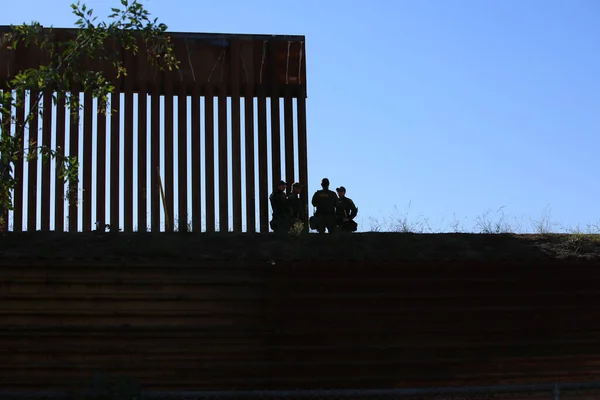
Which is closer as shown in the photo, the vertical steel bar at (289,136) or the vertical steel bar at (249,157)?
the vertical steel bar at (249,157)

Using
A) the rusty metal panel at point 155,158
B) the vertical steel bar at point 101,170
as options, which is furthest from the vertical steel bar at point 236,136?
the vertical steel bar at point 101,170

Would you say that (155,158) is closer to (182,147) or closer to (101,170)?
(182,147)

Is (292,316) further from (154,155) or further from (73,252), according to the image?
(154,155)

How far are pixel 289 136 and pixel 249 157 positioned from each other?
813mm

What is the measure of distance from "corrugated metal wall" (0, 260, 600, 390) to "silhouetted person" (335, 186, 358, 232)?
264 cm

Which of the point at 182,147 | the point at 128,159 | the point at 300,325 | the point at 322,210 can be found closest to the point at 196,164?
the point at 182,147

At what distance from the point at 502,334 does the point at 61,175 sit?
554cm

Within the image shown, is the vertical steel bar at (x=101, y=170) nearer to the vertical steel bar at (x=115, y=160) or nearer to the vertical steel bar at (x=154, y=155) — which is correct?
the vertical steel bar at (x=115, y=160)

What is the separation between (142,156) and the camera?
1490cm

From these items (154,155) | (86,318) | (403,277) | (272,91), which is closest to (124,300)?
(86,318)

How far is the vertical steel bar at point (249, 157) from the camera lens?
49.2ft

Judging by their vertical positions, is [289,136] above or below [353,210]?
above

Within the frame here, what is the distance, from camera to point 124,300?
9.86 meters

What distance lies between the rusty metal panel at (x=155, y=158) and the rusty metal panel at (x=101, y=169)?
2.60ft
